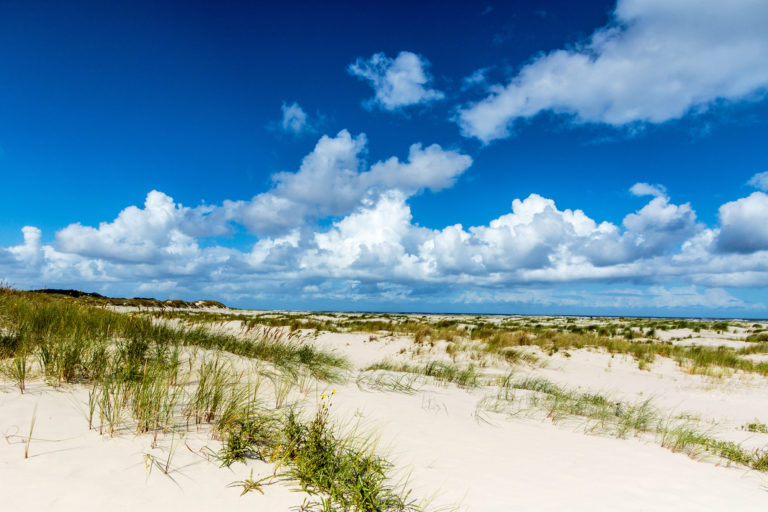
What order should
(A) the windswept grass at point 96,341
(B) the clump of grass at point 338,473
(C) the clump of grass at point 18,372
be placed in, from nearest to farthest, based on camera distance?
1. (B) the clump of grass at point 338,473
2. (C) the clump of grass at point 18,372
3. (A) the windswept grass at point 96,341

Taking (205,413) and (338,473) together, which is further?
(205,413)

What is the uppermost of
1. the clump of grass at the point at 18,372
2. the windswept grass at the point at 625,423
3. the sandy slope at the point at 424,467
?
the clump of grass at the point at 18,372

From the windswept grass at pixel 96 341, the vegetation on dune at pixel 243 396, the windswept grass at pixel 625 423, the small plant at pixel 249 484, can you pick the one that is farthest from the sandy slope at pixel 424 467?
the windswept grass at pixel 96 341

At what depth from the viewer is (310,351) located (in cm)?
784

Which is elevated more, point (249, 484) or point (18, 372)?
point (18, 372)

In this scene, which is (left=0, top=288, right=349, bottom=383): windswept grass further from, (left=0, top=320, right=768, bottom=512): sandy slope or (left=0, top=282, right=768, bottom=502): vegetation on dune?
(left=0, top=320, right=768, bottom=512): sandy slope

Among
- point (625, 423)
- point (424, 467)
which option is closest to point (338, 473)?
Answer: point (424, 467)

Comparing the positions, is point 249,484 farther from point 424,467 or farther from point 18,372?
point 18,372

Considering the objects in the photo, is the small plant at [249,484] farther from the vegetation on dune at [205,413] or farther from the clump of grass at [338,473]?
the clump of grass at [338,473]

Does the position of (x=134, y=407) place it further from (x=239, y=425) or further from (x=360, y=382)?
(x=360, y=382)

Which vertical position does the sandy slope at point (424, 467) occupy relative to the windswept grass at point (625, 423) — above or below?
above

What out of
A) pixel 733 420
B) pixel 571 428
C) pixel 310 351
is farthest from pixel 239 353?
pixel 733 420

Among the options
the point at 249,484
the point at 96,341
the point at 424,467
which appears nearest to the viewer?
the point at 249,484

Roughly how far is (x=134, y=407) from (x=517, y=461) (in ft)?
11.8
